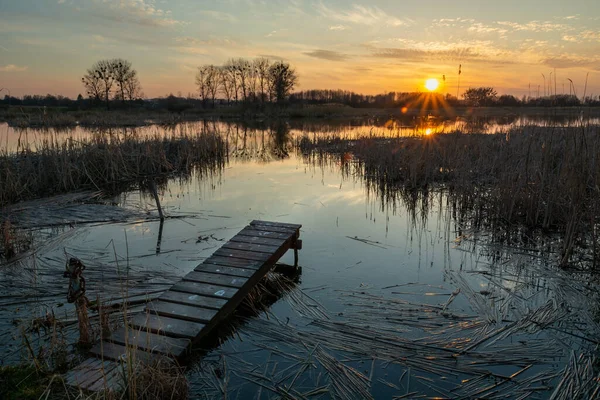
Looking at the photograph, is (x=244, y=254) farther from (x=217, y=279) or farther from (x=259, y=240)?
(x=217, y=279)

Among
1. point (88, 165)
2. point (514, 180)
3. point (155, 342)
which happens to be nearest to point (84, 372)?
point (155, 342)

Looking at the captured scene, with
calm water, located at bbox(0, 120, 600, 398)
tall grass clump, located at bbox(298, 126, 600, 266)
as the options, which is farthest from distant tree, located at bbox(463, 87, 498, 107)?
calm water, located at bbox(0, 120, 600, 398)

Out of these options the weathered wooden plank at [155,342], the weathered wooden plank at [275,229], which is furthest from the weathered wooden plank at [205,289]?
the weathered wooden plank at [275,229]

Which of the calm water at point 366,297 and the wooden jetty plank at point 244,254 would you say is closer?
the calm water at point 366,297

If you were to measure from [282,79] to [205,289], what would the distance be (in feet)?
169

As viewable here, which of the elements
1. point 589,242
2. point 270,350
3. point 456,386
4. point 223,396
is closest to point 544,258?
point 589,242

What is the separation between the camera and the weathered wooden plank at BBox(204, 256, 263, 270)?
450 centimetres

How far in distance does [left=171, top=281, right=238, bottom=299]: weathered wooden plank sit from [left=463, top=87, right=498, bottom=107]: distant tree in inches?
1231

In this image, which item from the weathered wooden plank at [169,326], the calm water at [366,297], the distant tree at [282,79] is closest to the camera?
the calm water at [366,297]

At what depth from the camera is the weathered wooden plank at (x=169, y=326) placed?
127 inches

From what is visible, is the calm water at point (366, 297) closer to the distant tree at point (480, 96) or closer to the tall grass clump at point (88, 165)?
the tall grass clump at point (88, 165)

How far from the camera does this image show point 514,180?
6.89 metres

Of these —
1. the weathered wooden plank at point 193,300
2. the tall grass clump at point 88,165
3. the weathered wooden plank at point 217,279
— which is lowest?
the weathered wooden plank at point 193,300

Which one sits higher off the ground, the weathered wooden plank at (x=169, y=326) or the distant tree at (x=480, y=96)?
the distant tree at (x=480, y=96)
